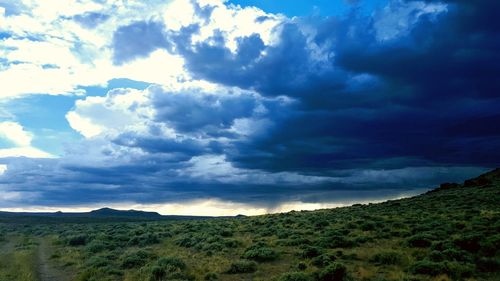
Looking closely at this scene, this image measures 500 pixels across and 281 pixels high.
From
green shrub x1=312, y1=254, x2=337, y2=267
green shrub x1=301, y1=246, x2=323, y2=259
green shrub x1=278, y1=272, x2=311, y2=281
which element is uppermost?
green shrub x1=301, y1=246, x2=323, y2=259

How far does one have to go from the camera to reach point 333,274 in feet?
58.0

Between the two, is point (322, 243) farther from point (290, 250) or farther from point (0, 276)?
point (0, 276)

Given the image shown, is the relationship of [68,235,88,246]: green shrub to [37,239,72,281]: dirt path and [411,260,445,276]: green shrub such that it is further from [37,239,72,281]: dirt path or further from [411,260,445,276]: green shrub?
[411,260,445,276]: green shrub

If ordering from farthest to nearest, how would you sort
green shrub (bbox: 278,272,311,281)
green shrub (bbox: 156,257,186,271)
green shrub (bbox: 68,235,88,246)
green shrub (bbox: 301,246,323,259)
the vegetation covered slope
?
green shrub (bbox: 68,235,88,246) → green shrub (bbox: 301,246,323,259) → green shrub (bbox: 156,257,186,271) → the vegetation covered slope → green shrub (bbox: 278,272,311,281)

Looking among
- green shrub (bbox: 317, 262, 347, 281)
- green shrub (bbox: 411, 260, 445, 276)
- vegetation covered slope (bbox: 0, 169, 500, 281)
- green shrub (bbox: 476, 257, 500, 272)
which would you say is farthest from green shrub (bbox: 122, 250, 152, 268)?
green shrub (bbox: 476, 257, 500, 272)

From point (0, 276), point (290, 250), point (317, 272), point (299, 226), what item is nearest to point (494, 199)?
point (299, 226)

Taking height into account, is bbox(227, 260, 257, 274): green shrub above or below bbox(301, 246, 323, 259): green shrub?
below

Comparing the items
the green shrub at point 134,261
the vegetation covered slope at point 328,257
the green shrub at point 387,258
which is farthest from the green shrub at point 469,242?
the green shrub at point 134,261

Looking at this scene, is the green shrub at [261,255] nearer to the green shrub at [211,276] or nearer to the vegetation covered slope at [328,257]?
the vegetation covered slope at [328,257]

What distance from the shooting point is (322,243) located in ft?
85.6

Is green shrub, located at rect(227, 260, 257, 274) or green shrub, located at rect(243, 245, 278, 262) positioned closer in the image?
green shrub, located at rect(227, 260, 257, 274)

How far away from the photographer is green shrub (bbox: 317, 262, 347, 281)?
1764 centimetres

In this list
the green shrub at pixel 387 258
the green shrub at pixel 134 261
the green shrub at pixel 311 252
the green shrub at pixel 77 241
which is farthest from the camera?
the green shrub at pixel 77 241

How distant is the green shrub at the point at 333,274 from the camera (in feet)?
57.9
